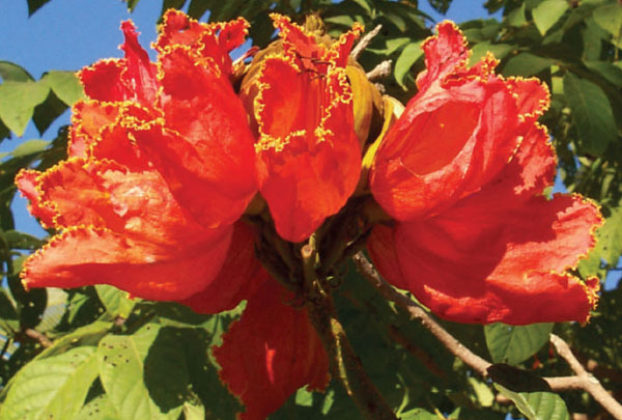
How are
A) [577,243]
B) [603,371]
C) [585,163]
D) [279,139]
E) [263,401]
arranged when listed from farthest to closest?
[585,163] → [603,371] → [263,401] → [577,243] → [279,139]

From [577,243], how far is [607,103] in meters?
1.32

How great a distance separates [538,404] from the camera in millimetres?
1138

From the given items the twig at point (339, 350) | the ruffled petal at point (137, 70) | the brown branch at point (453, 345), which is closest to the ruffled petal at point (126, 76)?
the ruffled petal at point (137, 70)

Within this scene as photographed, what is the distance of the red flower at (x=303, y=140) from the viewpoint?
2.96 ft

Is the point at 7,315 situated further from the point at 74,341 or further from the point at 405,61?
the point at 405,61

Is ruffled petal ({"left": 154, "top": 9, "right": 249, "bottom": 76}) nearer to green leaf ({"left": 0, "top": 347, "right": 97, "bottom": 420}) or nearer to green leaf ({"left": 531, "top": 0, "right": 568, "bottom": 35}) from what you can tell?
green leaf ({"left": 0, "top": 347, "right": 97, "bottom": 420})

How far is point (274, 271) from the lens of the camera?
1.04 metres

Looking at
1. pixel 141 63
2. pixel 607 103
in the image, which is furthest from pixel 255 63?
pixel 607 103

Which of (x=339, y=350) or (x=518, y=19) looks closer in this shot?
(x=339, y=350)

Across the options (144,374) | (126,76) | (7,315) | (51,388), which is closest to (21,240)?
(7,315)

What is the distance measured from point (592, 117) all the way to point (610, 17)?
370 mm

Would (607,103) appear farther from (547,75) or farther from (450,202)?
(450,202)

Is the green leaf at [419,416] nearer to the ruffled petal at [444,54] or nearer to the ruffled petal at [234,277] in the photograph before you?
the ruffled petal at [234,277]

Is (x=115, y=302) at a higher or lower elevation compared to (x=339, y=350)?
lower
